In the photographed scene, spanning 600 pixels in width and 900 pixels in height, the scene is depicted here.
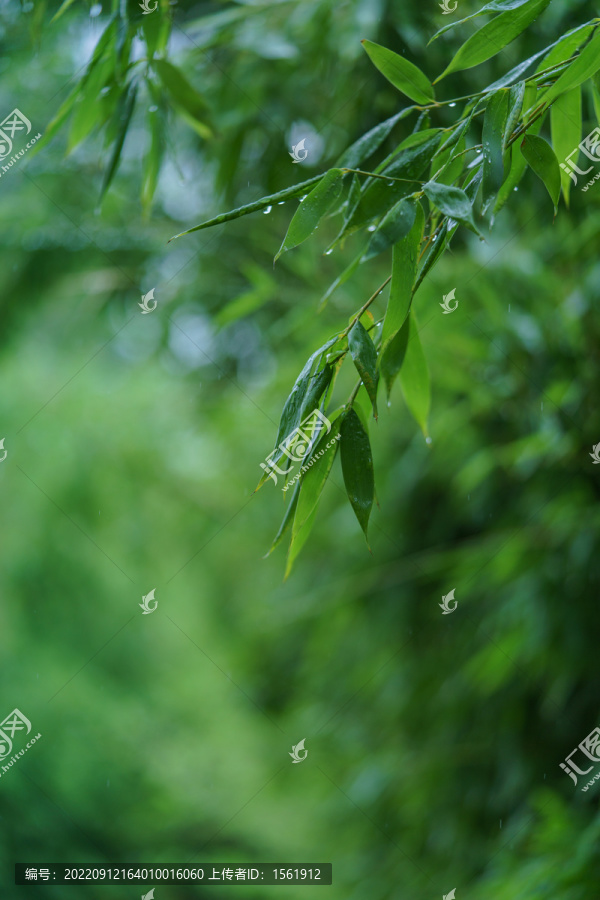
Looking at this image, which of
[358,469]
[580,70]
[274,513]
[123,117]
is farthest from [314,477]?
[274,513]

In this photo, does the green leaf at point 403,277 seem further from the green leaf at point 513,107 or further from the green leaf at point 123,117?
the green leaf at point 123,117

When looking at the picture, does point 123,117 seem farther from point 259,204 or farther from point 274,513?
point 274,513

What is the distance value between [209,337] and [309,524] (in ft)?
3.15

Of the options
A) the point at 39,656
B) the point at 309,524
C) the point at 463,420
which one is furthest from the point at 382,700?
the point at 39,656

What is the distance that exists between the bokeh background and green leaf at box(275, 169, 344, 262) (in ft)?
1.11

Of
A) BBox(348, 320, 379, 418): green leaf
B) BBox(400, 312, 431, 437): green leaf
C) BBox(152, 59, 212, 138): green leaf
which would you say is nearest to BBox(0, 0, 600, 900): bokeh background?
BBox(152, 59, 212, 138): green leaf

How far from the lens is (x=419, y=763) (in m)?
1.11

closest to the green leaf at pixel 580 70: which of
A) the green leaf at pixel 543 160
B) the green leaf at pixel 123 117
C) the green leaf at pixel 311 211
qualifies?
the green leaf at pixel 543 160

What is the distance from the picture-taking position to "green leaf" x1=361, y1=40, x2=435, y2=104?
1.44 feet

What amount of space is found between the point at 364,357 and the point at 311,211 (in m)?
0.09

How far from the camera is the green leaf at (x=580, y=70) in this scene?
0.36 m

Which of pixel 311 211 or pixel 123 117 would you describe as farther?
pixel 123 117

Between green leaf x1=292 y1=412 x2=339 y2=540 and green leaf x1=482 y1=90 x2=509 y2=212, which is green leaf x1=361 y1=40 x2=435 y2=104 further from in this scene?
green leaf x1=292 y1=412 x2=339 y2=540

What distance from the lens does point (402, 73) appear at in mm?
450
